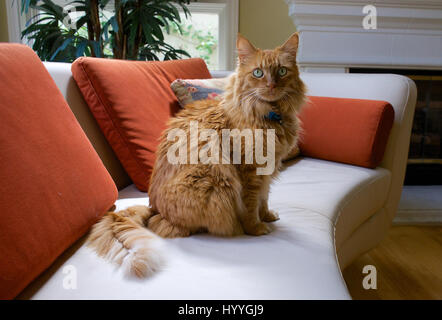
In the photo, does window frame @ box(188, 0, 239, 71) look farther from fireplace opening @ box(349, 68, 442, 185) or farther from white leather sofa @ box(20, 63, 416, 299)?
fireplace opening @ box(349, 68, 442, 185)

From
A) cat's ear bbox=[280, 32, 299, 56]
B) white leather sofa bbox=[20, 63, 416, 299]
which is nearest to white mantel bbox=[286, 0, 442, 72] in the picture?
white leather sofa bbox=[20, 63, 416, 299]

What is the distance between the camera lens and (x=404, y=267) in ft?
5.85

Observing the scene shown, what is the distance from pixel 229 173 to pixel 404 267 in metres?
1.38

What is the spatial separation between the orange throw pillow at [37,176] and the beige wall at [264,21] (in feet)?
7.43

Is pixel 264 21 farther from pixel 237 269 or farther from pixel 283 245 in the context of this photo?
pixel 237 269

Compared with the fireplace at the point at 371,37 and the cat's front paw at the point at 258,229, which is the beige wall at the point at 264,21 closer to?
the fireplace at the point at 371,37

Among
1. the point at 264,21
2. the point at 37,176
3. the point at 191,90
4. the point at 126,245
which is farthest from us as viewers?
the point at 264,21

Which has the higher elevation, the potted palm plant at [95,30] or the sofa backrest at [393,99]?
the potted palm plant at [95,30]

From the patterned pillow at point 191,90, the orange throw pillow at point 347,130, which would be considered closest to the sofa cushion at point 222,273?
the patterned pillow at point 191,90

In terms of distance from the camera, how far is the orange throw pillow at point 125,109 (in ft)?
3.93

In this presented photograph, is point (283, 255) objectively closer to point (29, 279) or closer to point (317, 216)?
point (317, 216)

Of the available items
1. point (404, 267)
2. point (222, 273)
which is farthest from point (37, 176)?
point (404, 267)

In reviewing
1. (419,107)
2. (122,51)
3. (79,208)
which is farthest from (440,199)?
(79,208)

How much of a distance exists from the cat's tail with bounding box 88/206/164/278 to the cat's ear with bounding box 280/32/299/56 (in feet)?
2.24
